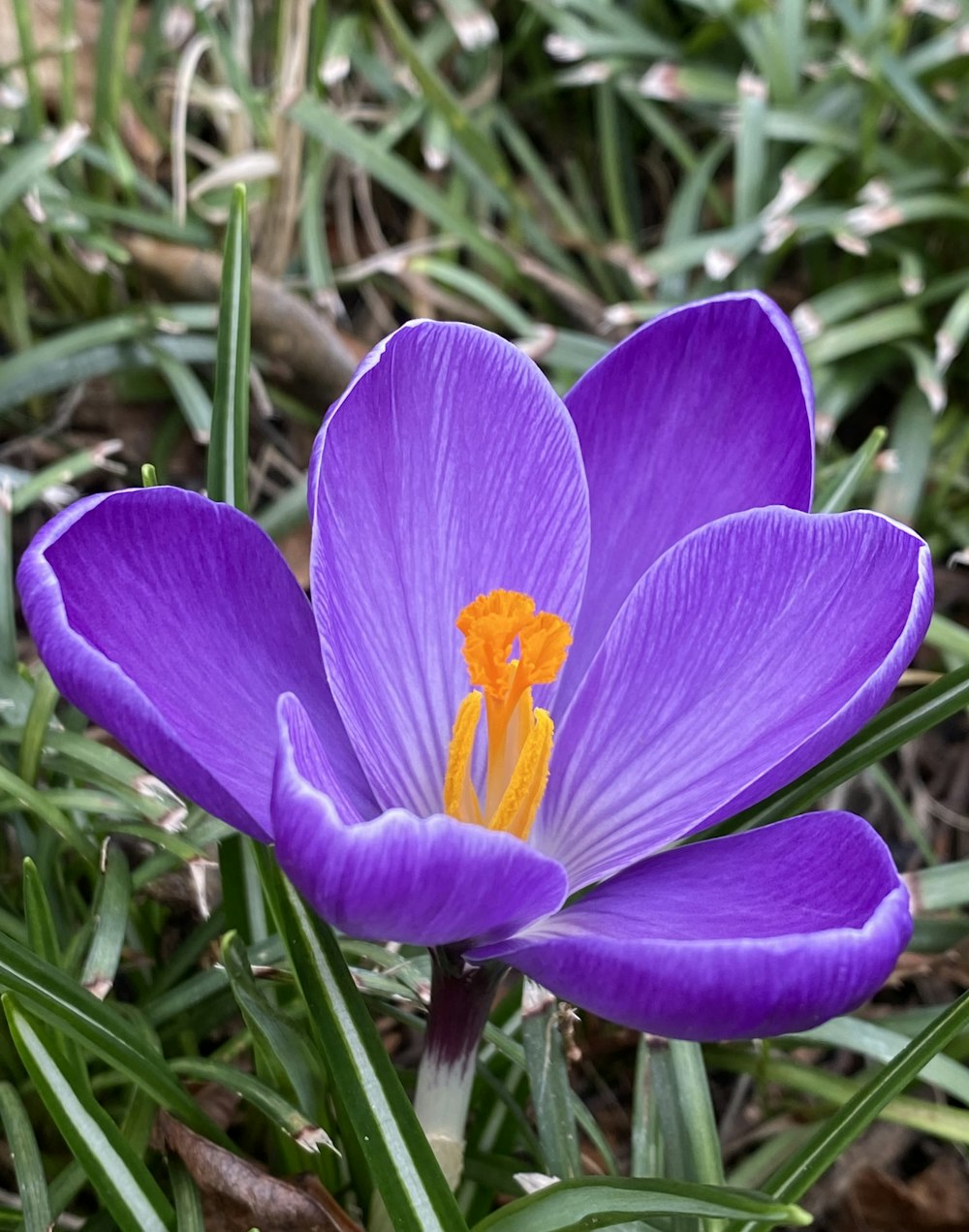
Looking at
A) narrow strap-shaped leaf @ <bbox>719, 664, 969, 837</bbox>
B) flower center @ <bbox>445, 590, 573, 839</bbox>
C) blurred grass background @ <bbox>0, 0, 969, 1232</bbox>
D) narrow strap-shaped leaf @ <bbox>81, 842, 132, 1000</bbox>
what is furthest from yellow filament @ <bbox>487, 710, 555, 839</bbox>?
blurred grass background @ <bbox>0, 0, 969, 1232</bbox>

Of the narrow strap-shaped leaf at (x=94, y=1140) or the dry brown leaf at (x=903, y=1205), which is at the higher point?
the narrow strap-shaped leaf at (x=94, y=1140)

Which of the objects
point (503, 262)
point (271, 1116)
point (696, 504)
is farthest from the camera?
point (503, 262)

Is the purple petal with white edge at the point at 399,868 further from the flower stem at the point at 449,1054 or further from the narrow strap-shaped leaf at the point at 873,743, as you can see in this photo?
the narrow strap-shaped leaf at the point at 873,743

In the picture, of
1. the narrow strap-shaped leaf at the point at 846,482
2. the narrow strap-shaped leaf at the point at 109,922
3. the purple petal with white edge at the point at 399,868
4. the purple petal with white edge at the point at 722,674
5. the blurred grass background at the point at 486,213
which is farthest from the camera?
the blurred grass background at the point at 486,213

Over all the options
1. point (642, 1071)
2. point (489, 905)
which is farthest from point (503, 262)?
point (489, 905)

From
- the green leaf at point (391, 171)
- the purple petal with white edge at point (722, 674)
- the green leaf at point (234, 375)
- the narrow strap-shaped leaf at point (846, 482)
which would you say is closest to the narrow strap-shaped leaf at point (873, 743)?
the purple petal with white edge at point (722, 674)

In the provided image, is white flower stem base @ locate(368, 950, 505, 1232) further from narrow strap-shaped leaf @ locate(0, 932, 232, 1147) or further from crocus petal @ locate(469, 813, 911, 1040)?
narrow strap-shaped leaf @ locate(0, 932, 232, 1147)

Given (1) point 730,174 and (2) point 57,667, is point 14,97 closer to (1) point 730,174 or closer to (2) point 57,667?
(1) point 730,174
